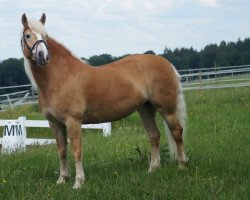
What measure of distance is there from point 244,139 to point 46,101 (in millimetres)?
4605

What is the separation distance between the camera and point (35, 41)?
6289 millimetres

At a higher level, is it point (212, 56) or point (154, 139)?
point (212, 56)

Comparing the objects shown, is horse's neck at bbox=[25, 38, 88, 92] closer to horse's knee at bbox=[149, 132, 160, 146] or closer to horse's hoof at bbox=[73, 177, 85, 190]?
horse's hoof at bbox=[73, 177, 85, 190]

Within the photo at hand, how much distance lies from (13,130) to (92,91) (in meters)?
6.32

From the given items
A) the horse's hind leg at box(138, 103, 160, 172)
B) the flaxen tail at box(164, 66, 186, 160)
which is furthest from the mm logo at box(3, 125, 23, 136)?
the flaxen tail at box(164, 66, 186, 160)

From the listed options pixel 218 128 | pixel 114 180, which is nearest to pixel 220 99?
pixel 218 128

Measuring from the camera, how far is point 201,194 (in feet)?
17.7

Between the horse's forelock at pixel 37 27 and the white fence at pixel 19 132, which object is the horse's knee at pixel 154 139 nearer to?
the horse's forelock at pixel 37 27

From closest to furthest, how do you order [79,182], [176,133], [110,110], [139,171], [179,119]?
[79,182] → [110,110] → [139,171] → [176,133] → [179,119]

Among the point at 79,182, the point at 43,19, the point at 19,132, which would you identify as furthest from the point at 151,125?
the point at 19,132

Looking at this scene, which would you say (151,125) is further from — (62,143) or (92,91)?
(62,143)

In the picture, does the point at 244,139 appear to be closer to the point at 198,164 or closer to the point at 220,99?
the point at 198,164

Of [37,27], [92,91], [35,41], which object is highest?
[37,27]

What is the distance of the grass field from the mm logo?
203cm
